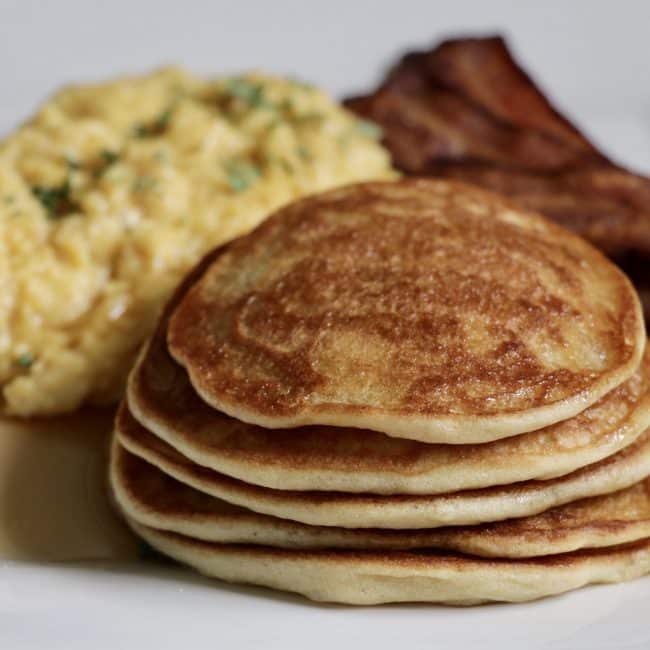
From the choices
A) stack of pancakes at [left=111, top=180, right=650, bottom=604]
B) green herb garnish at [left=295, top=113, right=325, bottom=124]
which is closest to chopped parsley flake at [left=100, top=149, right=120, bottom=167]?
green herb garnish at [left=295, top=113, right=325, bottom=124]

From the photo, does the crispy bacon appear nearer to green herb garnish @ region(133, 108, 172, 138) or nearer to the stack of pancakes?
green herb garnish @ region(133, 108, 172, 138)

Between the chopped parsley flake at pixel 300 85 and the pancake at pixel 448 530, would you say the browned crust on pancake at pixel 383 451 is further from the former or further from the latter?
the chopped parsley flake at pixel 300 85

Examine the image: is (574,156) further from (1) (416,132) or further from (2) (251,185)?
(2) (251,185)

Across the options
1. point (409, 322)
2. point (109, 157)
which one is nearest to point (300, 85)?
point (109, 157)

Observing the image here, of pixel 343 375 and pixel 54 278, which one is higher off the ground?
pixel 343 375

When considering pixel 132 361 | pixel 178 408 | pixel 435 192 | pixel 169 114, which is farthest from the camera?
pixel 169 114

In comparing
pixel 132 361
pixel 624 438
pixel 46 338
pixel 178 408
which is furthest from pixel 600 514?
pixel 46 338

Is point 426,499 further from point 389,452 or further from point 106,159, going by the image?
point 106,159
